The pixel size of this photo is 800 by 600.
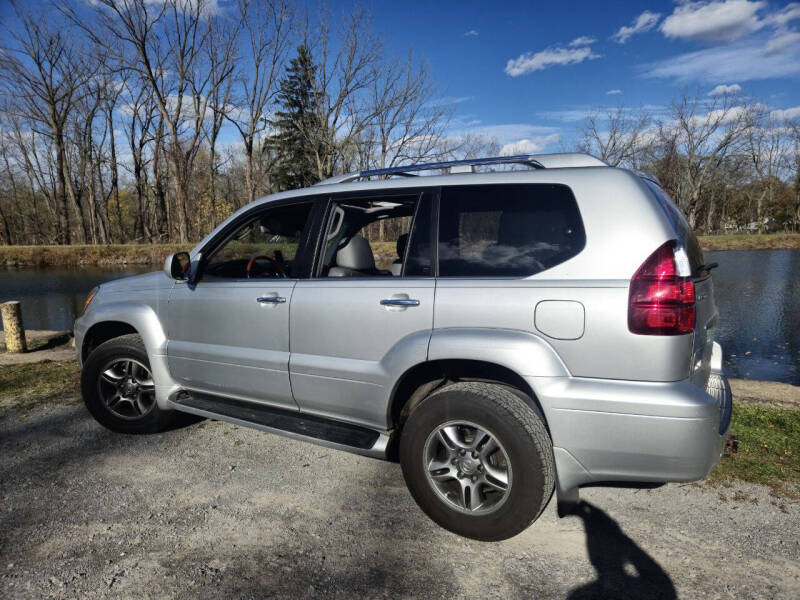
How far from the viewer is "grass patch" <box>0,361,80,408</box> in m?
5.08

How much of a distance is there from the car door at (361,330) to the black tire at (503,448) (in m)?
0.27

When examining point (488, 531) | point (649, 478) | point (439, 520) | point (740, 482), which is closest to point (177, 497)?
point (439, 520)

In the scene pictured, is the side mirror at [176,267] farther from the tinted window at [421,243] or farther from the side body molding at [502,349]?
the side body molding at [502,349]

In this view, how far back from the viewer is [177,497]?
3.12 meters

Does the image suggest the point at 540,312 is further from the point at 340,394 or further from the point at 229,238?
the point at 229,238

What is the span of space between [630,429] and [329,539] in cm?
159

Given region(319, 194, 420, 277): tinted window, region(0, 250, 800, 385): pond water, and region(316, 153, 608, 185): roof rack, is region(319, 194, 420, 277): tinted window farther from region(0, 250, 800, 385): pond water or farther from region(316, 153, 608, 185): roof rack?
region(0, 250, 800, 385): pond water

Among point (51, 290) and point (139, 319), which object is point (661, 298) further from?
point (51, 290)

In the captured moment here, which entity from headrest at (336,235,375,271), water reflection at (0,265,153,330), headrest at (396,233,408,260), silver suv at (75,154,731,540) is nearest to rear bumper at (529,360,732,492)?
silver suv at (75,154,731,540)

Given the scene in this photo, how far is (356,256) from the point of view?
3510 millimetres

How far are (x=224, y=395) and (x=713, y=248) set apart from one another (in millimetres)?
43291

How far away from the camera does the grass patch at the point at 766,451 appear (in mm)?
3223

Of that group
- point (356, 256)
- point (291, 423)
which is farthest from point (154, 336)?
point (356, 256)

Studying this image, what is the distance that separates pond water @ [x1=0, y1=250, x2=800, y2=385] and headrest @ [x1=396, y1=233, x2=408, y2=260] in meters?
6.93
